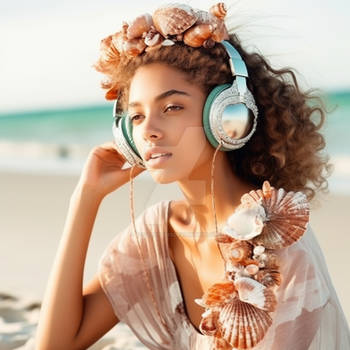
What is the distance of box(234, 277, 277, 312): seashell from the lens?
2107 mm

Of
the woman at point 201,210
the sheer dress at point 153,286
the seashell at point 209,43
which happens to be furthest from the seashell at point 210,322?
the seashell at point 209,43

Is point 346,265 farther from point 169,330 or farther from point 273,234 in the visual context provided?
point 273,234

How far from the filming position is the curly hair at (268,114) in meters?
2.40

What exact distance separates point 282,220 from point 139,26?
0.78 meters

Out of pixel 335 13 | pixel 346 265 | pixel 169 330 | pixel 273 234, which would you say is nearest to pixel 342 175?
pixel 346 265

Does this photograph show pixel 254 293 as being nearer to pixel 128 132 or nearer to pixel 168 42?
pixel 128 132

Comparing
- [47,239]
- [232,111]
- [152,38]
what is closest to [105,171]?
[152,38]

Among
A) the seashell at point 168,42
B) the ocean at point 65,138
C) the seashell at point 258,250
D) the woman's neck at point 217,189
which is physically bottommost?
the seashell at point 258,250

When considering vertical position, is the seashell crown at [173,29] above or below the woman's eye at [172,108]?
above

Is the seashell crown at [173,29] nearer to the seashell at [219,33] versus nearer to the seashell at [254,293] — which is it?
the seashell at [219,33]

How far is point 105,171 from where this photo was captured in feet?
9.23

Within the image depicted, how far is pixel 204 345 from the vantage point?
8.70ft

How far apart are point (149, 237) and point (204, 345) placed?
17.7 inches

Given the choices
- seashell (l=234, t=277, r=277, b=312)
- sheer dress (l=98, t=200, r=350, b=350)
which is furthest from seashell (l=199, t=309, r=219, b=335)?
sheer dress (l=98, t=200, r=350, b=350)
